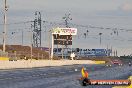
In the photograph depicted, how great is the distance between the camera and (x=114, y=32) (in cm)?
17562

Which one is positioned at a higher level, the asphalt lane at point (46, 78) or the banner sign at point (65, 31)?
the banner sign at point (65, 31)

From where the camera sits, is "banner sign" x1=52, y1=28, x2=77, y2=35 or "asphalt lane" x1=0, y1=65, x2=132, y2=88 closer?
"asphalt lane" x1=0, y1=65, x2=132, y2=88

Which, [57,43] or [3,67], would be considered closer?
[3,67]

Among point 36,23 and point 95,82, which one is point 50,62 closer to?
point 36,23

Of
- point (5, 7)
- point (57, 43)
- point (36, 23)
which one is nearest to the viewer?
point (5, 7)

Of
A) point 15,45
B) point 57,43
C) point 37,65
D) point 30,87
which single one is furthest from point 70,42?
point 30,87

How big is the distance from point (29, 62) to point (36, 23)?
80.4 metres

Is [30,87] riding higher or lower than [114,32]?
lower

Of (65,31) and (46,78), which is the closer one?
(46,78)

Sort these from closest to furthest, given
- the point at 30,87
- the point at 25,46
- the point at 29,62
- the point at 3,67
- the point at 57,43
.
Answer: the point at 30,87
the point at 3,67
the point at 29,62
the point at 57,43
the point at 25,46

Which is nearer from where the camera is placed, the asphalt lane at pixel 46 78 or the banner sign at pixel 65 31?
the asphalt lane at pixel 46 78

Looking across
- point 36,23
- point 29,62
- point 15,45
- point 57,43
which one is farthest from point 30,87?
point 15,45

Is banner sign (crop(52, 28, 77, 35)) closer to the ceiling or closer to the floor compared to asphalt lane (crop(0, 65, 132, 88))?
closer to the ceiling

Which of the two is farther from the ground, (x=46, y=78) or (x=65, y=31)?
(x=65, y=31)
